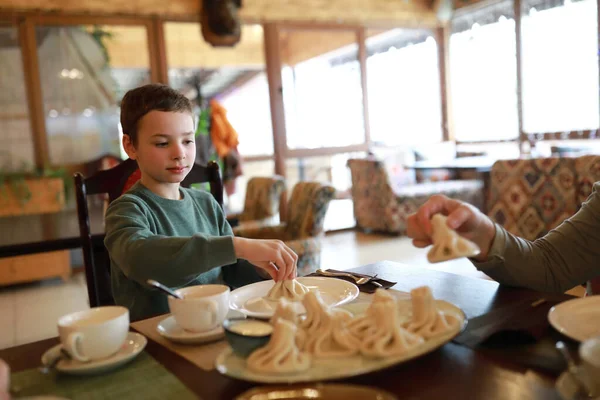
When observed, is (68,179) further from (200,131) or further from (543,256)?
(543,256)

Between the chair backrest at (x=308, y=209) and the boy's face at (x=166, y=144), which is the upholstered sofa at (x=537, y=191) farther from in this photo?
the boy's face at (x=166, y=144)

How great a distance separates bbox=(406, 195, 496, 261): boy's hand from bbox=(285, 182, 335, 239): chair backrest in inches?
55.0

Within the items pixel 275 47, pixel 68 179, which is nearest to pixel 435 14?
pixel 275 47

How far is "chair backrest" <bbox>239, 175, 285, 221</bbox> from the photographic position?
2945 mm

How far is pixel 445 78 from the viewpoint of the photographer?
6.48 m

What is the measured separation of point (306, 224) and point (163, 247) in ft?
4.98

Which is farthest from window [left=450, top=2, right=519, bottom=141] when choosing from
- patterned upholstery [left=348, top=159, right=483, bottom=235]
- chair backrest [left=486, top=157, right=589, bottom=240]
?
chair backrest [left=486, top=157, right=589, bottom=240]

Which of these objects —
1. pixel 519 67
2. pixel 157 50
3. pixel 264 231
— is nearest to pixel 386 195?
pixel 519 67

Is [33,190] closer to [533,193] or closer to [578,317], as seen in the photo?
[533,193]

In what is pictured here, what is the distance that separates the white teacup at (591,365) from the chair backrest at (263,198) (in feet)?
7.92

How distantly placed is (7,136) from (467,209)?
4.49 m

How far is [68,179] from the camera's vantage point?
15.1ft

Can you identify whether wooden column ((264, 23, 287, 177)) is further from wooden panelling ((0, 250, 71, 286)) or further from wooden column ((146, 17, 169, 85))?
wooden panelling ((0, 250, 71, 286))

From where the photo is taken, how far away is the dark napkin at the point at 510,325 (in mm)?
747
